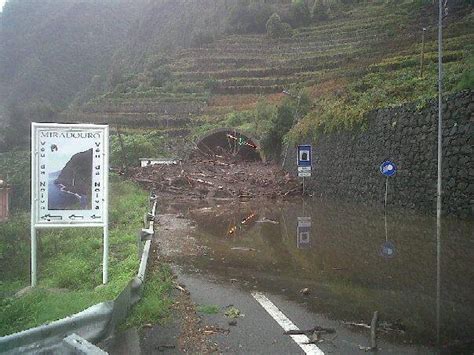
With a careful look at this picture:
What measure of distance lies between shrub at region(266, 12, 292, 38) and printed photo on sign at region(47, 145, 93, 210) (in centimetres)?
6479

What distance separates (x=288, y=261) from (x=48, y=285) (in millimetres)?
4342

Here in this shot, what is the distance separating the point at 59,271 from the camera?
25.3 ft

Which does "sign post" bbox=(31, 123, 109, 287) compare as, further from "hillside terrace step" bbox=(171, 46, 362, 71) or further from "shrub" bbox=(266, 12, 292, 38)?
"shrub" bbox=(266, 12, 292, 38)

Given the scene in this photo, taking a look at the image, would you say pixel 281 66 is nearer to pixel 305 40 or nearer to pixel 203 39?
pixel 305 40

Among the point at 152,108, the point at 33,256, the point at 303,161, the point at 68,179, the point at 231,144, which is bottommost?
the point at 33,256

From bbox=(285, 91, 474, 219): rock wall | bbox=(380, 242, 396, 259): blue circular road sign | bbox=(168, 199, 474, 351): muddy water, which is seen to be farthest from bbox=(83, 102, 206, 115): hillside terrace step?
bbox=(380, 242, 396, 259): blue circular road sign

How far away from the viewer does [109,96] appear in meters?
61.9

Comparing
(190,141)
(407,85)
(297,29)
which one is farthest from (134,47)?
(407,85)

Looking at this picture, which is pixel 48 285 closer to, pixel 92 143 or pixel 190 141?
pixel 92 143

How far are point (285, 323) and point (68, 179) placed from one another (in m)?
3.68

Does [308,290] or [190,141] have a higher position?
[190,141]

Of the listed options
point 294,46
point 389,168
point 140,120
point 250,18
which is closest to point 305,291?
point 389,168

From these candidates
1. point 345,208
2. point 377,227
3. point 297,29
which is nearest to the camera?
point 377,227

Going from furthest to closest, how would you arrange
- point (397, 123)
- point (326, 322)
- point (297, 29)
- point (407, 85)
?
point (297, 29), point (407, 85), point (397, 123), point (326, 322)
